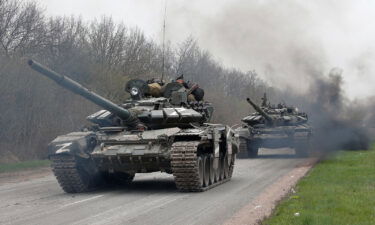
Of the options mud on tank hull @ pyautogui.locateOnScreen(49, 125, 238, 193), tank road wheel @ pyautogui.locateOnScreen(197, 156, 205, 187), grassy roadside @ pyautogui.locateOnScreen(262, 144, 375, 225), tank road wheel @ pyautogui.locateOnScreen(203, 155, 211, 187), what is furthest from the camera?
tank road wheel @ pyautogui.locateOnScreen(203, 155, 211, 187)

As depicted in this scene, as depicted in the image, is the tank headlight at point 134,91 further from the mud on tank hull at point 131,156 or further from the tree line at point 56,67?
the tree line at point 56,67

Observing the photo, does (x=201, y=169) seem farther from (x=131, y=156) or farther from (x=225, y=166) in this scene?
(x=225, y=166)

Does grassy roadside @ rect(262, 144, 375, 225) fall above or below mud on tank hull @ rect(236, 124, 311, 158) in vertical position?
below

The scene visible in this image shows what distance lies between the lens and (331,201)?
38.9 ft

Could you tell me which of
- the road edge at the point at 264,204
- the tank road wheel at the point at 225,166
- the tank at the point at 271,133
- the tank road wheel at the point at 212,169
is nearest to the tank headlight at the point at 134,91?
the tank road wheel at the point at 212,169

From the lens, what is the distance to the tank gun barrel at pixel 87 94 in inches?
545

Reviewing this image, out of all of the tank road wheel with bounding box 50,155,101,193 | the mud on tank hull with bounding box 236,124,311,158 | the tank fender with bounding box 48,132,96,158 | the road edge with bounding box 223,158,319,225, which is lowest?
the road edge with bounding box 223,158,319,225

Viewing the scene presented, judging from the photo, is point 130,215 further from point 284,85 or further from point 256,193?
point 284,85

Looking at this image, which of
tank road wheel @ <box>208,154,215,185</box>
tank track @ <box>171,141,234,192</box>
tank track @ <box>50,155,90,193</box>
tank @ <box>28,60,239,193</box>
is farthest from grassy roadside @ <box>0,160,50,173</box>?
tank track @ <box>171,141,234,192</box>

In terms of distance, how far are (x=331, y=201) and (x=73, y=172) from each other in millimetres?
6002

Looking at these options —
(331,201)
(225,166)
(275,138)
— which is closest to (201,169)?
(225,166)

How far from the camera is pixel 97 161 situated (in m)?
15.0

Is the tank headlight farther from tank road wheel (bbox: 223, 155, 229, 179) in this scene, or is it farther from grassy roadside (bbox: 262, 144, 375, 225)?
grassy roadside (bbox: 262, 144, 375, 225)

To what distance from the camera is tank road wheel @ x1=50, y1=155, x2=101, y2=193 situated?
14547mm
